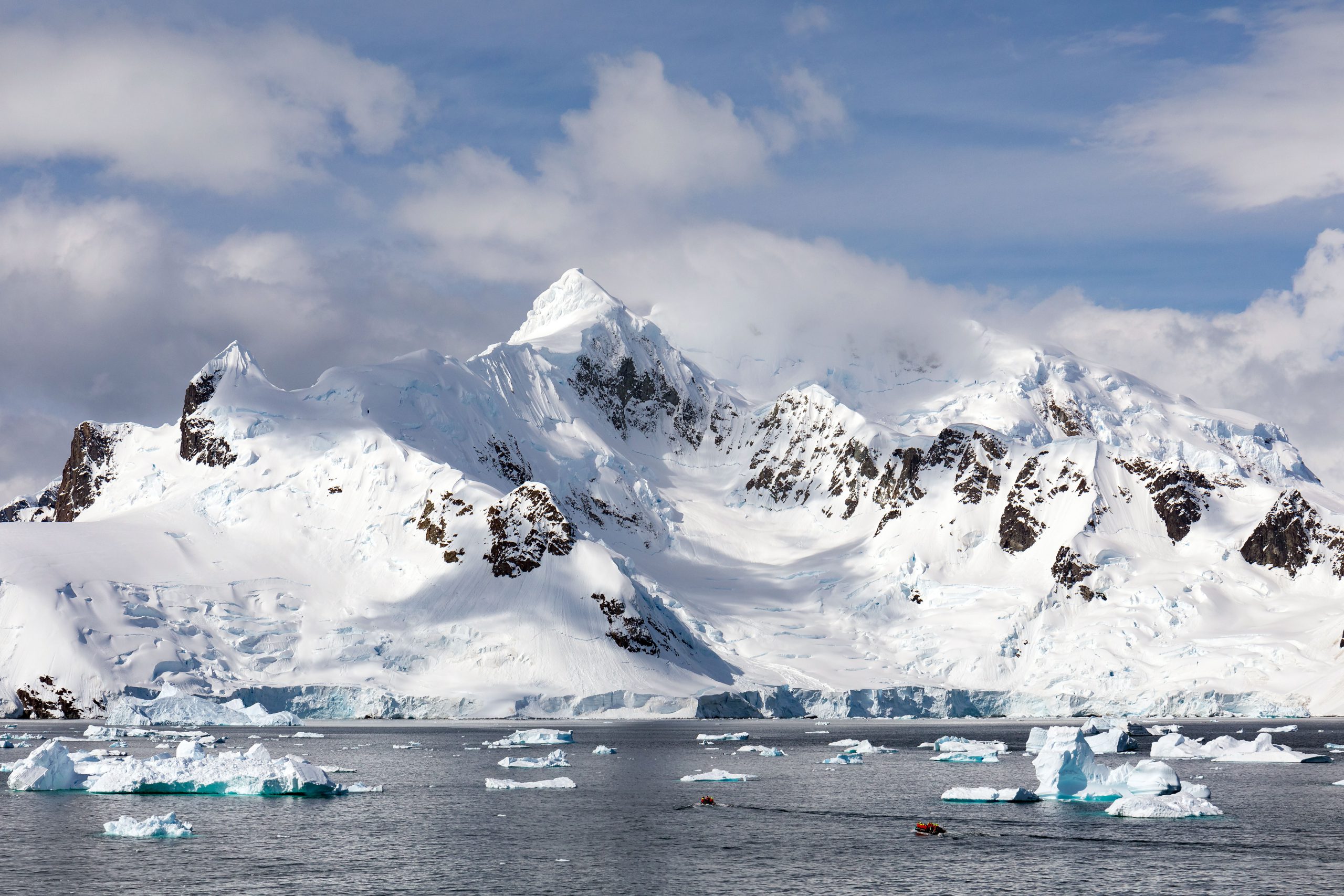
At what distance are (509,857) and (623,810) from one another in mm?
21164

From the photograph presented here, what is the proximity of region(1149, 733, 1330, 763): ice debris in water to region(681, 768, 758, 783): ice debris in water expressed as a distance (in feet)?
137

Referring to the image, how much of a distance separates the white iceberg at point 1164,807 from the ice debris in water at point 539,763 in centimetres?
4806

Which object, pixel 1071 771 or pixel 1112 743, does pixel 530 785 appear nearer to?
pixel 1071 771

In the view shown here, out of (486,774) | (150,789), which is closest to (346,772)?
(486,774)

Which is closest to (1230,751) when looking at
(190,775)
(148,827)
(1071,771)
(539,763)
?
(1071,771)

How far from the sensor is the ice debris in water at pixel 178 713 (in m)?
178

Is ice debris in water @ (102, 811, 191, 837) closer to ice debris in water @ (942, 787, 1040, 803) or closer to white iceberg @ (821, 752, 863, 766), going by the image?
ice debris in water @ (942, 787, 1040, 803)

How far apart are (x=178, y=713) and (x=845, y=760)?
9623cm

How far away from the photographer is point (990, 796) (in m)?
85.9

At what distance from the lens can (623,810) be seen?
87688mm

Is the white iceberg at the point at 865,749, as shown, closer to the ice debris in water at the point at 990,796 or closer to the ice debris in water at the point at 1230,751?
the ice debris in water at the point at 1230,751

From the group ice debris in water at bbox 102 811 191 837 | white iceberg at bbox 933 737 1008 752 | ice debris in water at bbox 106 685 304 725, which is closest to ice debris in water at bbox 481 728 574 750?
white iceberg at bbox 933 737 1008 752

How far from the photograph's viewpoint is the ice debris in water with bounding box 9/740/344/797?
88.3m

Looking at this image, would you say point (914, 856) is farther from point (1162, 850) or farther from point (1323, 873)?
point (1323, 873)
